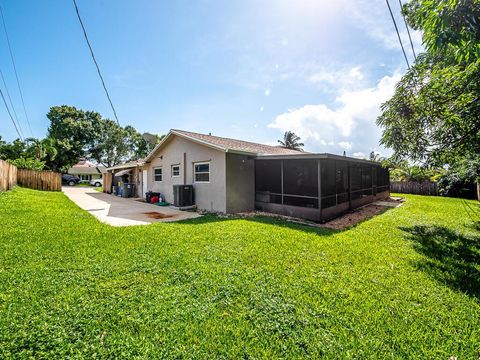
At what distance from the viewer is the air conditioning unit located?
1087 cm

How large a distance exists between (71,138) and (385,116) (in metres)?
43.0

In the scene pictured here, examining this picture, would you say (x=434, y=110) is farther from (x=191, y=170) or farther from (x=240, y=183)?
(x=191, y=170)

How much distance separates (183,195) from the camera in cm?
1093

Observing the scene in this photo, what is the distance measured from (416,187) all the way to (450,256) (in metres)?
18.8

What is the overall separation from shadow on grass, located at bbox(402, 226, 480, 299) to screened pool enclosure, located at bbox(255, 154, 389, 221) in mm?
3062

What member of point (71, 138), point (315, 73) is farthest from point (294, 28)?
point (71, 138)

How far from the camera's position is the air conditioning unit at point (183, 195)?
10.9m

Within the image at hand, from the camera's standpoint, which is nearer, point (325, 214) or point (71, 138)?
point (325, 214)

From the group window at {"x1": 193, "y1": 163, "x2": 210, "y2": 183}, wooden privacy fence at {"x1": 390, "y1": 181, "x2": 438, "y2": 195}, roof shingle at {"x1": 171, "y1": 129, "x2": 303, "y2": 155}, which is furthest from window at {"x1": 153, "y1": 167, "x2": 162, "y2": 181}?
wooden privacy fence at {"x1": 390, "y1": 181, "x2": 438, "y2": 195}

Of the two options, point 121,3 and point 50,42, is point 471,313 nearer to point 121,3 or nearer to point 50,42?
point 121,3

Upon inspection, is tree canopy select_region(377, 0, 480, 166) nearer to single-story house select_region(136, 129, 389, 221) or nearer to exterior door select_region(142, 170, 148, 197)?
single-story house select_region(136, 129, 389, 221)

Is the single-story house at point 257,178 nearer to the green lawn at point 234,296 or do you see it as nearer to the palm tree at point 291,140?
the green lawn at point 234,296

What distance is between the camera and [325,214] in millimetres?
8578

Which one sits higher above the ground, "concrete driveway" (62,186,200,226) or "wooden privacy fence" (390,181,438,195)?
"wooden privacy fence" (390,181,438,195)
